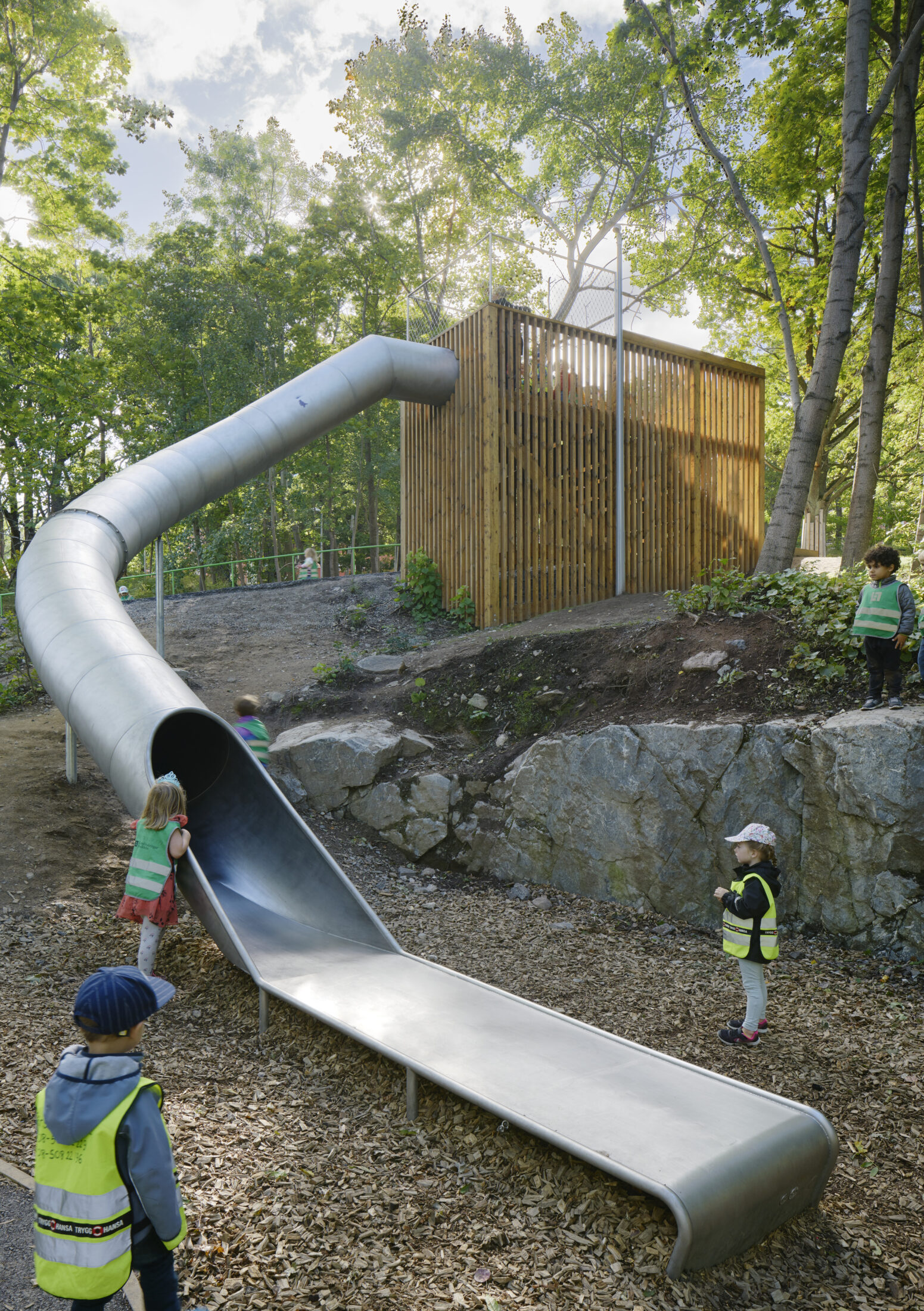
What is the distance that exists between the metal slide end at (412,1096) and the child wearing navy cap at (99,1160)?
1726mm

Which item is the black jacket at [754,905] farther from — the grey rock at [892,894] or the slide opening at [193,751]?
the slide opening at [193,751]

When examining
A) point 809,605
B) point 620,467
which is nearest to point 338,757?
point 809,605

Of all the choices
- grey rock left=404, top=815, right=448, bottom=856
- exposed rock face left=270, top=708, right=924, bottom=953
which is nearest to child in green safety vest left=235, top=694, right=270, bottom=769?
exposed rock face left=270, top=708, right=924, bottom=953

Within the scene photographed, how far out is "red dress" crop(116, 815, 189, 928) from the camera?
17.2 feet

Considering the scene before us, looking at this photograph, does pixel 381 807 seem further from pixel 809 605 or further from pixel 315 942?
pixel 809 605

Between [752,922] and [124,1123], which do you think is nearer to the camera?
[124,1123]

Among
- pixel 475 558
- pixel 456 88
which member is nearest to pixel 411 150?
pixel 456 88

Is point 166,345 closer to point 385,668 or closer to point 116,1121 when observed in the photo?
point 385,668

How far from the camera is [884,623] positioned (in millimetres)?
6098

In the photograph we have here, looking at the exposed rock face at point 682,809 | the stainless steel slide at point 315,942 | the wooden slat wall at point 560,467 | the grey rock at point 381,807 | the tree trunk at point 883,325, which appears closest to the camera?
the stainless steel slide at point 315,942

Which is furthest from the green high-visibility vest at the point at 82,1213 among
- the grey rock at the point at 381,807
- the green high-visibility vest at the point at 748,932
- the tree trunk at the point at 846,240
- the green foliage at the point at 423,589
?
the green foliage at the point at 423,589

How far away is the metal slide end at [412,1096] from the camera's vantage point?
3.89 metres

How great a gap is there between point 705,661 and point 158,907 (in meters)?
4.92

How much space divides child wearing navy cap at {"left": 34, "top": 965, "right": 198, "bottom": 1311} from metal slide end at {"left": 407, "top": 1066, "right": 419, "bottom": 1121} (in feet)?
5.66
